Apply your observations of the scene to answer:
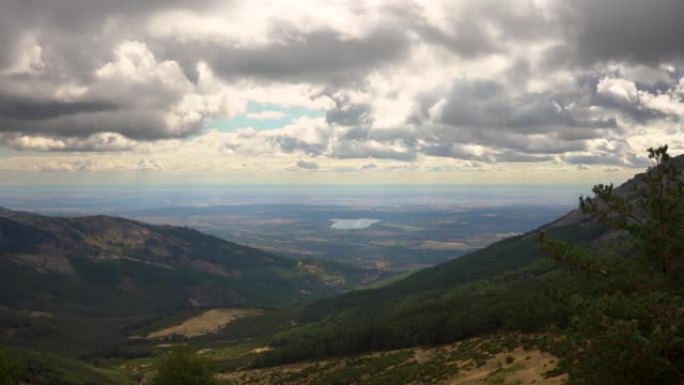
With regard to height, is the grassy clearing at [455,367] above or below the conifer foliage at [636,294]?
below

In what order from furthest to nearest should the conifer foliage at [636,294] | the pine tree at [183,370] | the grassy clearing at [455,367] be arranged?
1. the pine tree at [183,370]
2. the grassy clearing at [455,367]
3. the conifer foliage at [636,294]

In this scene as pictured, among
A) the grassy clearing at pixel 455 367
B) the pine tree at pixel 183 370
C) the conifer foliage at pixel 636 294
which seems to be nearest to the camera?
the conifer foliage at pixel 636 294

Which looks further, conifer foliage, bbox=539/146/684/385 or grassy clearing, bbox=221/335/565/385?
grassy clearing, bbox=221/335/565/385

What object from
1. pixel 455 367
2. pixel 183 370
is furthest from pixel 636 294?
pixel 183 370

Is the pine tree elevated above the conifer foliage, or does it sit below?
below

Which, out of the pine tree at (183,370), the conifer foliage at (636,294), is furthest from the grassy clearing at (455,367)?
the pine tree at (183,370)

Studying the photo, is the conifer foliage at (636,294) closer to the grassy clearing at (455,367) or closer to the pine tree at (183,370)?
the grassy clearing at (455,367)

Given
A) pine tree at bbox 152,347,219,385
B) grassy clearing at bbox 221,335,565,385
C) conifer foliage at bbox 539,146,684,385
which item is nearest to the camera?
conifer foliage at bbox 539,146,684,385

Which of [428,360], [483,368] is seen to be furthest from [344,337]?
[483,368]

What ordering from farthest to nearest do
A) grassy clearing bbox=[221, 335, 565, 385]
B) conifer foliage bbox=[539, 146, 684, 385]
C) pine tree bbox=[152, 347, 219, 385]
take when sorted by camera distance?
pine tree bbox=[152, 347, 219, 385] → grassy clearing bbox=[221, 335, 565, 385] → conifer foliage bbox=[539, 146, 684, 385]

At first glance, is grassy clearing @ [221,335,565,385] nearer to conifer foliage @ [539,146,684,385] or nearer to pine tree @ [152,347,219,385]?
conifer foliage @ [539,146,684,385]

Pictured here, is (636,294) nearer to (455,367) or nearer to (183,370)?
(455,367)

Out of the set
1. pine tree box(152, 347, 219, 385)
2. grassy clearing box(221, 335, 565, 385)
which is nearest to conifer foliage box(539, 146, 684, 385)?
grassy clearing box(221, 335, 565, 385)
